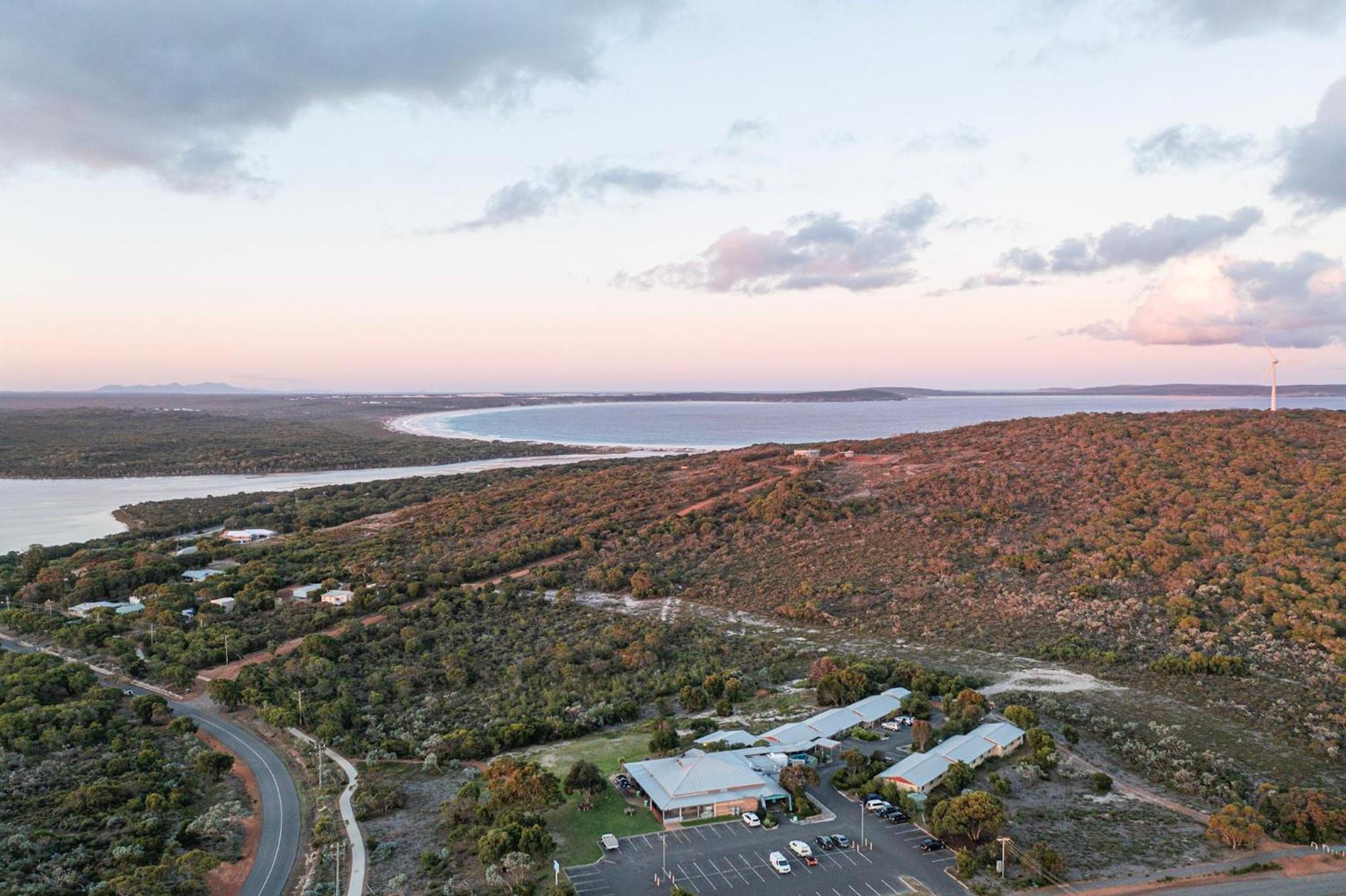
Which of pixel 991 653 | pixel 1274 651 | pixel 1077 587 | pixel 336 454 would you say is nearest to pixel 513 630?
pixel 991 653

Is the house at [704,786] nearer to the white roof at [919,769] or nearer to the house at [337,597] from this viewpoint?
the white roof at [919,769]

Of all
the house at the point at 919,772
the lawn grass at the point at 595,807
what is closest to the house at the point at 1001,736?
the house at the point at 919,772

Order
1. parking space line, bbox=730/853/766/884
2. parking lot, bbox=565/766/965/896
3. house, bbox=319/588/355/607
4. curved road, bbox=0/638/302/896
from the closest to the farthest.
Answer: parking lot, bbox=565/766/965/896, parking space line, bbox=730/853/766/884, curved road, bbox=0/638/302/896, house, bbox=319/588/355/607

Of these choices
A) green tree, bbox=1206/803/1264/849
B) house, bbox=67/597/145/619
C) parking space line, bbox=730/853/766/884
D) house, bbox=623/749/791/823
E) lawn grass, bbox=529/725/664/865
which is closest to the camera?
parking space line, bbox=730/853/766/884

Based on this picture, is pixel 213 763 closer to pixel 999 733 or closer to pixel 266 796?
pixel 266 796

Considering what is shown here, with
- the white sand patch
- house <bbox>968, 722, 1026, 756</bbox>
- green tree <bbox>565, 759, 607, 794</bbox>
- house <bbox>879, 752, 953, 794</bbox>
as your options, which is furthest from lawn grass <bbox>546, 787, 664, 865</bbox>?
the white sand patch

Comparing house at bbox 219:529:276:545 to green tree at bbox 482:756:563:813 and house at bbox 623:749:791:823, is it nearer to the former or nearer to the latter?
green tree at bbox 482:756:563:813

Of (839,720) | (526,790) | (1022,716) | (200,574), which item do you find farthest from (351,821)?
(200,574)
